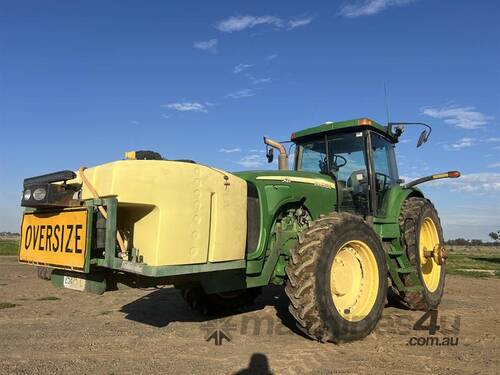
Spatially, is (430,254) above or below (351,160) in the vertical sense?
below

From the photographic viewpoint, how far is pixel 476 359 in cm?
446

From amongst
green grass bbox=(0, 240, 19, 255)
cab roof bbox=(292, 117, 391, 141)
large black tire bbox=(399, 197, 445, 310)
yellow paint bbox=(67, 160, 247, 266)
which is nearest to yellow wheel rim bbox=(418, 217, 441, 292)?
large black tire bbox=(399, 197, 445, 310)

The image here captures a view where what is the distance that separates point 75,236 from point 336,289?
2.81 metres

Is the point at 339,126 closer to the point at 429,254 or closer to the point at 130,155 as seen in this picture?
the point at 429,254

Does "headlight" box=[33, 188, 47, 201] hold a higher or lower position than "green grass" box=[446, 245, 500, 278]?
higher

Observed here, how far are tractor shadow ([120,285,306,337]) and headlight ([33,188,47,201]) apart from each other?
240cm

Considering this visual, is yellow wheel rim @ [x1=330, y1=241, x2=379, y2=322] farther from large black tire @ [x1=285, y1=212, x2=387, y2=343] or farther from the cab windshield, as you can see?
the cab windshield

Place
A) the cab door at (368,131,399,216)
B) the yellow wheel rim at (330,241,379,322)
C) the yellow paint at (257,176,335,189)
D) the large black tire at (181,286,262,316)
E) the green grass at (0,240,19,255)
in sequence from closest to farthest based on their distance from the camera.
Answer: the yellow wheel rim at (330,241,379,322), the yellow paint at (257,176,335,189), the large black tire at (181,286,262,316), the cab door at (368,131,399,216), the green grass at (0,240,19,255)

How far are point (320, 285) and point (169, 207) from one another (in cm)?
174

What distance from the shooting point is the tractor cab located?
6.87m

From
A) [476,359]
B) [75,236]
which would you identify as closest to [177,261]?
[75,236]

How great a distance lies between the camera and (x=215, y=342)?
5125 millimetres

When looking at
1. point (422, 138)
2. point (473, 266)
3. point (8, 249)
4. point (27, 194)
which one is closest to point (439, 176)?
point (422, 138)

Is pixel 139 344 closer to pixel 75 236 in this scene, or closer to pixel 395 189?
pixel 75 236
